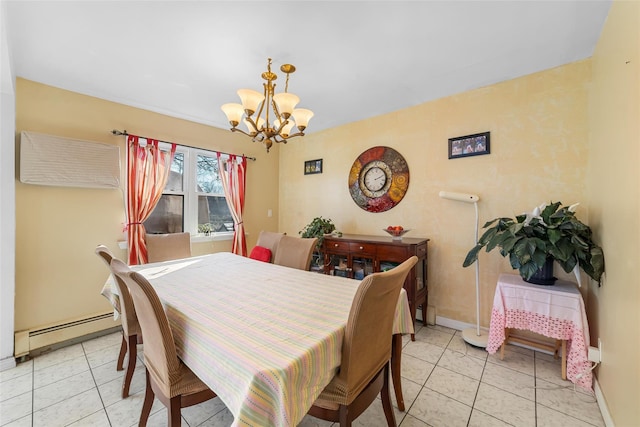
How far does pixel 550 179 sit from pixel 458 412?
2.02 metres

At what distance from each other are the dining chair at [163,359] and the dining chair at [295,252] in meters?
1.29

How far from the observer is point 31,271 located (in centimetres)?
231

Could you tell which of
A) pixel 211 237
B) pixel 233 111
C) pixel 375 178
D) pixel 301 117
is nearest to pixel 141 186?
pixel 211 237

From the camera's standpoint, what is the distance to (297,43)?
1.86m

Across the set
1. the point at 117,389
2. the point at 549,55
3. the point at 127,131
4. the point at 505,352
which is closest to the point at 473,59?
the point at 549,55

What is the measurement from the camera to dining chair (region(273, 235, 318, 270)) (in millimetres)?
2367

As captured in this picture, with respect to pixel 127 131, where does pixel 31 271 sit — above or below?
below

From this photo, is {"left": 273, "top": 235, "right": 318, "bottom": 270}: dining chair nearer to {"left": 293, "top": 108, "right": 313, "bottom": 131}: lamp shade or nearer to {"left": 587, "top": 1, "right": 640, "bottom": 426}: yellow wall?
{"left": 293, "top": 108, "right": 313, "bottom": 131}: lamp shade

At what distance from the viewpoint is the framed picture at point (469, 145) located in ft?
8.16

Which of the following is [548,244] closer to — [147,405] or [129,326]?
[147,405]

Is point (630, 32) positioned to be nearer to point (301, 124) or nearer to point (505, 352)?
point (301, 124)

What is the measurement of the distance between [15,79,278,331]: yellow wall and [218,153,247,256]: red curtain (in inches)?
38.3

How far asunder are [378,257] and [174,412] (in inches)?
82.4

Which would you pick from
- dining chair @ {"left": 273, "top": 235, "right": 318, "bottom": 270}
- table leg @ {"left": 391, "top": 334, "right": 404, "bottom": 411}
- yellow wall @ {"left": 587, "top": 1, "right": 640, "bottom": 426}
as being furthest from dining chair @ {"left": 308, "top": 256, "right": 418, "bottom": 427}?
dining chair @ {"left": 273, "top": 235, "right": 318, "bottom": 270}
